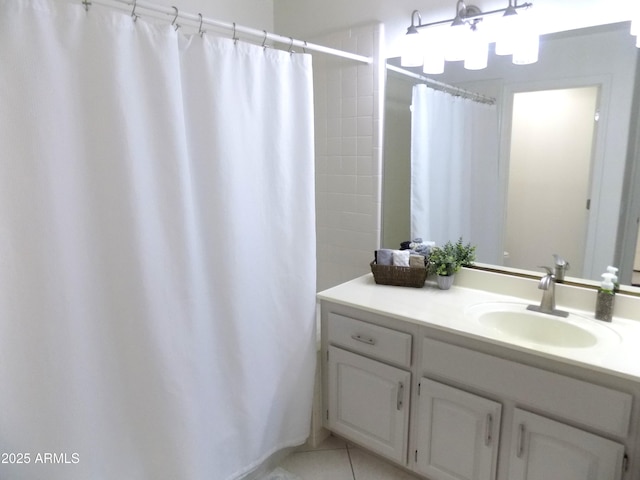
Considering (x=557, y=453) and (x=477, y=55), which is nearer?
(x=557, y=453)

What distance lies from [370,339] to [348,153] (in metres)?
1.06

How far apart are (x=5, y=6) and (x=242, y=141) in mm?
758

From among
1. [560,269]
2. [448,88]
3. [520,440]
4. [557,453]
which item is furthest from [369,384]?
[448,88]

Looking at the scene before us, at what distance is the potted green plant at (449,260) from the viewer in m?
1.91

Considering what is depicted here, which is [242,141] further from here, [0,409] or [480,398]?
[480,398]

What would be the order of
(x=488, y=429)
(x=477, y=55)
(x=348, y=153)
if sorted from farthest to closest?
(x=348, y=153) → (x=477, y=55) → (x=488, y=429)

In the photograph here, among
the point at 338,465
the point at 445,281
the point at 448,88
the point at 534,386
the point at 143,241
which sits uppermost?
the point at 448,88

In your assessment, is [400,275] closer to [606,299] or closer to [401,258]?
[401,258]

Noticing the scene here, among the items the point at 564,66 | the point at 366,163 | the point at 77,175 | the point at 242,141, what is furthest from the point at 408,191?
the point at 77,175

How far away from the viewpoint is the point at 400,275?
194 cm

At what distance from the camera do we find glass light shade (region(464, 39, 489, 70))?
178 cm

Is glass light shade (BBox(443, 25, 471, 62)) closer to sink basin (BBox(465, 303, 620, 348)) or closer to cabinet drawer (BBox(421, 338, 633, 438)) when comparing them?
sink basin (BBox(465, 303, 620, 348))

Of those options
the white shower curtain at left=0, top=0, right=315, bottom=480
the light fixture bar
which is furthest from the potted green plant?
the light fixture bar

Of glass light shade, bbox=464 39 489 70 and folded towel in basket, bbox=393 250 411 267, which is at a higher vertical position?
glass light shade, bbox=464 39 489 70
